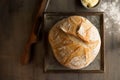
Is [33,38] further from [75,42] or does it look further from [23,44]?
[75,42]

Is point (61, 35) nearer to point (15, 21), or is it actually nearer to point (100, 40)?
point (100, 40)

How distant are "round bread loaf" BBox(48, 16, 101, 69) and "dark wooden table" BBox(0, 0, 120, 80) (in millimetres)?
163

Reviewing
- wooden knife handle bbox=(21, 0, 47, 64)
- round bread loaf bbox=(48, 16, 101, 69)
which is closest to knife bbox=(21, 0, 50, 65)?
wooden knife handle bbox=(21, 0, 47, 64)

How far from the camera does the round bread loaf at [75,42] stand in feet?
4.94

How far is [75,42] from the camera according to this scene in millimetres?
1507

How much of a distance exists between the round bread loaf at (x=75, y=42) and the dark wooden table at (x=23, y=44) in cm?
16

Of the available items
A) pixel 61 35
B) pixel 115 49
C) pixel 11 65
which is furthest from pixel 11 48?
pixel 115 49

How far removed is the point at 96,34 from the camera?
5.12ft

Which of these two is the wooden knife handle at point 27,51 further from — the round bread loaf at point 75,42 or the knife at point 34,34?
the round bread loaf at point 75,42

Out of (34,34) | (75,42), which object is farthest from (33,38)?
(75,42)

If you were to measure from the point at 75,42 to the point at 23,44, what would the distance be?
1.24 feet

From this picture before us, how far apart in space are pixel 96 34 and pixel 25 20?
0.47 meters

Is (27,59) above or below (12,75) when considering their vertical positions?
above

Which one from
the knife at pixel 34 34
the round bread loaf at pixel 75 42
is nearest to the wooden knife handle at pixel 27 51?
the knife at pixel 34 34
